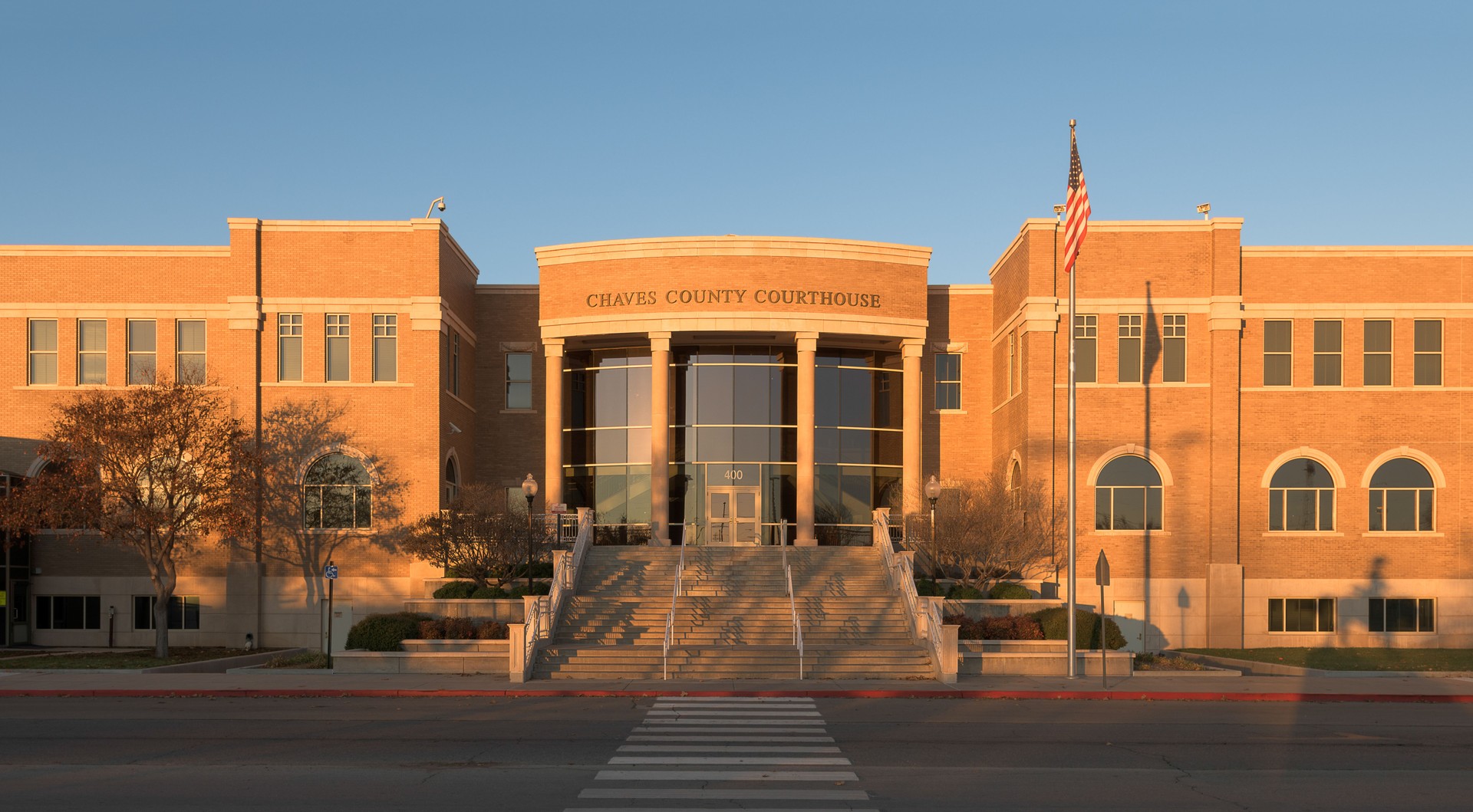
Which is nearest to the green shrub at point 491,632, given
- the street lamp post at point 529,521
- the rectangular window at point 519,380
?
the street lamp post at point 529,521

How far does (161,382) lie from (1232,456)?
31256mm

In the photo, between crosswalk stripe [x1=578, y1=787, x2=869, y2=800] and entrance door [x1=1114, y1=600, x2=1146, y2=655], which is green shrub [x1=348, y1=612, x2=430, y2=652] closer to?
crosswalk stripe [x1=578, y1=787, x2=869, y2=800]

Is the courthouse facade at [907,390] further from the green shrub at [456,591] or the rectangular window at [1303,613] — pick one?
the green shrub at [456,591]

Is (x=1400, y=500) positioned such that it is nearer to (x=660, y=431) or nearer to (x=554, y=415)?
(x=660, y=431)

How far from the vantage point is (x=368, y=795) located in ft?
43.4

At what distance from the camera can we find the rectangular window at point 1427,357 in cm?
3909

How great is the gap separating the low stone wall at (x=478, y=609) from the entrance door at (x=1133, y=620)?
18001mm

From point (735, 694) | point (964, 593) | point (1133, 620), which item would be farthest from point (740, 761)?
point (1133, 620)

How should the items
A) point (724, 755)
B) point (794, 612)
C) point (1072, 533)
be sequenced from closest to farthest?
point (724, 755) → point (1072, 533) → point (794, 612)

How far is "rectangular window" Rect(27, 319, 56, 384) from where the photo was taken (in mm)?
39500

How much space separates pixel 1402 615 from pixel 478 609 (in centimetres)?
2765

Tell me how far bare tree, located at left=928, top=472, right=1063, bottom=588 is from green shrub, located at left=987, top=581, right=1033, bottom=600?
250mm

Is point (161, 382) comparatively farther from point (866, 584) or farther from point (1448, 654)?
point (1448, 654)

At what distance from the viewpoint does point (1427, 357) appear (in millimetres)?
39125
